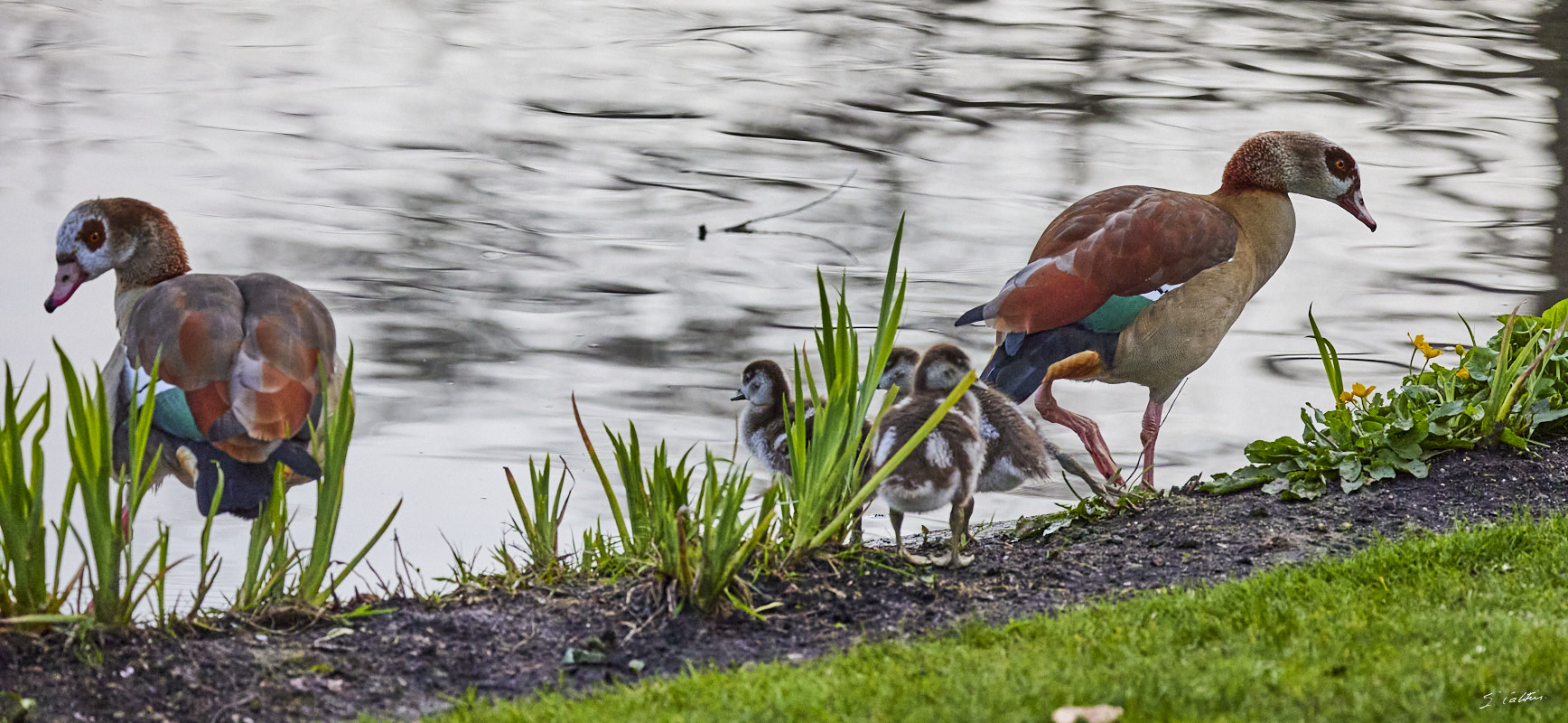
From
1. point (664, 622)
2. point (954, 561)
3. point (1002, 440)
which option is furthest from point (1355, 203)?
point (664, 622)

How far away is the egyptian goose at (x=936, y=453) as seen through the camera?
4.21 metres

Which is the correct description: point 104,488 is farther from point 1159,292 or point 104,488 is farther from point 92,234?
point 1159,292

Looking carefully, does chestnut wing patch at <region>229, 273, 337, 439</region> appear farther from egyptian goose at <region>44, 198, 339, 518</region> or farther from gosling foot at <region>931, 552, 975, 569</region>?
gosling foot at <region>931, 552, 975, 569</region>

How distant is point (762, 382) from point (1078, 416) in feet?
4.23

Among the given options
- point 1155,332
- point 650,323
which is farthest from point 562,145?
point 1155,332

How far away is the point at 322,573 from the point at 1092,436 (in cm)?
281

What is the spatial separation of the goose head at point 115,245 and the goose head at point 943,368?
2644 millimetres

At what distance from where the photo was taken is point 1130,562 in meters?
4.50

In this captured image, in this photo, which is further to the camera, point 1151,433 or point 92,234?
point 1151,433

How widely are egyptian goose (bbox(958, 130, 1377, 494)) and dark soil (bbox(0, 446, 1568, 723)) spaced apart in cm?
60

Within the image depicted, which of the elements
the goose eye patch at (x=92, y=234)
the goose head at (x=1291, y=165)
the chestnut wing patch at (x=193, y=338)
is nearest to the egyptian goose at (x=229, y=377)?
the chestnut wing patch at (x=193, y=338)

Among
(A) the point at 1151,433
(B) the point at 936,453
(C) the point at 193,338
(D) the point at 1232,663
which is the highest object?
(C) the point at 193,338

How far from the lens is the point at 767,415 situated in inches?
195

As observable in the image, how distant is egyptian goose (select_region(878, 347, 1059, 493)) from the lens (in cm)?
465
